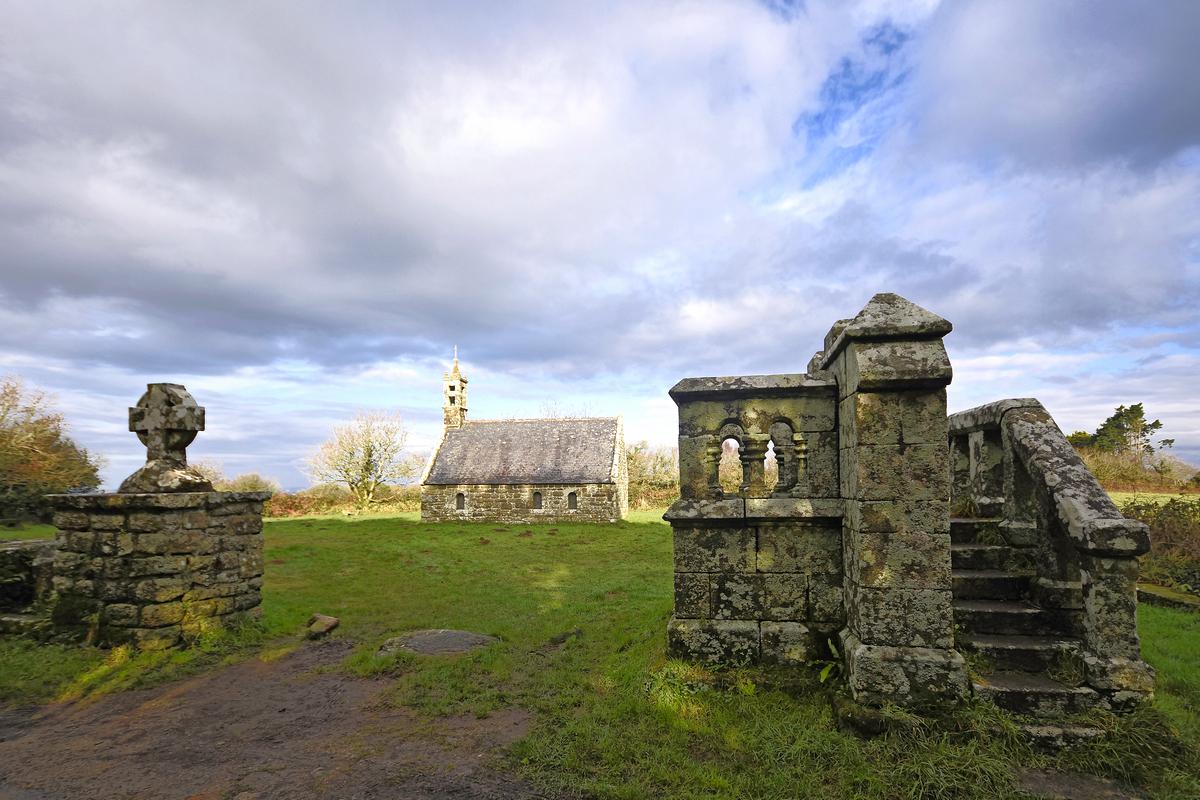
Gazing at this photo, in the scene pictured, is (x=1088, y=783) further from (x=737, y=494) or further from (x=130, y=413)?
(x=130, y=413)

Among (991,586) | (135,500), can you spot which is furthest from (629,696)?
(135,500)

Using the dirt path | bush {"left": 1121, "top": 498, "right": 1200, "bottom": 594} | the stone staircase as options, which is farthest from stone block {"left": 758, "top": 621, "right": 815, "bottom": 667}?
bush {"left": 1121, "top": 498, "right": 1200, "bottom": 594}

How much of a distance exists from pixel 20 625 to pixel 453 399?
25.9 meters

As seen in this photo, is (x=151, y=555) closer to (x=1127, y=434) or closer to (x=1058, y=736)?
(x=1058, y=736)

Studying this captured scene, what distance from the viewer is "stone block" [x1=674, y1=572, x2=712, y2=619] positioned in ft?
16.8

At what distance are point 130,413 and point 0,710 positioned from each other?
3529 mm

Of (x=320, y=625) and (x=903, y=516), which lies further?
(x=320, y=625)

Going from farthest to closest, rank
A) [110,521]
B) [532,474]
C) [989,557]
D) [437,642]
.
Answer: [532,474], [437,642], [110,521], [989,557]

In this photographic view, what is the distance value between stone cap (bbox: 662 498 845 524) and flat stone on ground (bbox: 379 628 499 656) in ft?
11.3

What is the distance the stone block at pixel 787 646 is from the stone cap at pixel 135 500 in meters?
6.57

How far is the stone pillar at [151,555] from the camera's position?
21.6ft

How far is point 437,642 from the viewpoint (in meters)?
7.02

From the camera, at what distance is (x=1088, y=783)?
355 centimetres

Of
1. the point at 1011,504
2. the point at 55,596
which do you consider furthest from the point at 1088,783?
the point at 55,596
